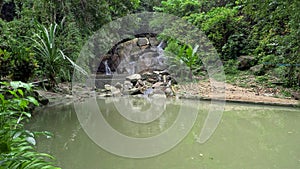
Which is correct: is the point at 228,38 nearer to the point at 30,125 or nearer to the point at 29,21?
the point at 29,21

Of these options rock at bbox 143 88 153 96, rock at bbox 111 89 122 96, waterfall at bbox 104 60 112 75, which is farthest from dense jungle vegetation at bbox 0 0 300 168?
waterfall at bbox 104 60 112 75

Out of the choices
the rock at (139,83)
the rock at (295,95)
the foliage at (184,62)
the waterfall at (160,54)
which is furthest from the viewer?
the waterfall at (160,54)

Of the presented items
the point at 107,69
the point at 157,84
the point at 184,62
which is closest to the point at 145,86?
the point at 157,84

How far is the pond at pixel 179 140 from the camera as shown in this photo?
1.94 m

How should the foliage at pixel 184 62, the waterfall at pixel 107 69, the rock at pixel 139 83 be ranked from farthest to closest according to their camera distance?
the waterfall at pixel 107 69 < the foliage at pixel 184 62 < the rock at pixel 139 83

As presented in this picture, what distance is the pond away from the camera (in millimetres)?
1943

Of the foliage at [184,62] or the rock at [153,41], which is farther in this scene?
the rock at [153,41]

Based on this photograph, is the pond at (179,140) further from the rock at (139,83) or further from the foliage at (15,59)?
the rock at (139,83)

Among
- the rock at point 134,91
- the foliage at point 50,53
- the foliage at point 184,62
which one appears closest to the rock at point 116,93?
the rock at point 134,91

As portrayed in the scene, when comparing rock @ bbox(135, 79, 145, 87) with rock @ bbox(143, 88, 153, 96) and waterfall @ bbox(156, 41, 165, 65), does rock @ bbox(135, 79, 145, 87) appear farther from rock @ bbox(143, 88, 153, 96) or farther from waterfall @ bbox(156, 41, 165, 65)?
waterfall @ bbox(156, 41, 165, 65)

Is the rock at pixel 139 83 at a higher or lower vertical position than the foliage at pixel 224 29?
lower

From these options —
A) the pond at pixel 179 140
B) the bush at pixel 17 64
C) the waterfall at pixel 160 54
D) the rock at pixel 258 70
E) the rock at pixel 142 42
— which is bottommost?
the pond at pixel 179 140

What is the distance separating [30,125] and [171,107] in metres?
2.52

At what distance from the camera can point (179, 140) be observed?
8.42 feet
